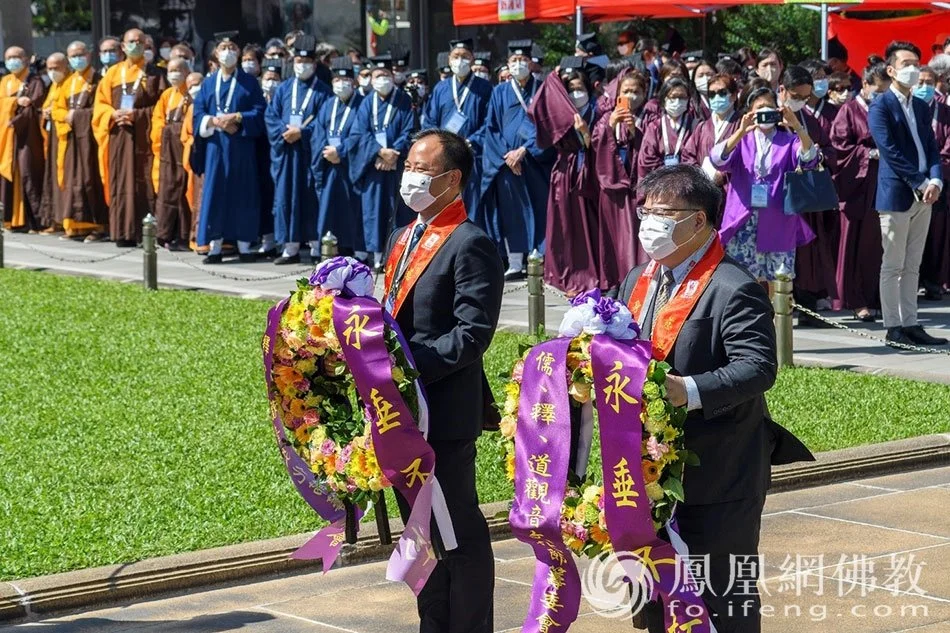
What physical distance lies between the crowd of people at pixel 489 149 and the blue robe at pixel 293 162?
0.07 feet

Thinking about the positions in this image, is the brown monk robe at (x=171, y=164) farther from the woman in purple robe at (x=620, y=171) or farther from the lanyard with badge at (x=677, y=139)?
the lanyard with badge at (x=677, y=139)

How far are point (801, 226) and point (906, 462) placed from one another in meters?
3.67

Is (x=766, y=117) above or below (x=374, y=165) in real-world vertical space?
above

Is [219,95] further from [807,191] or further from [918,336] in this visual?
[918,336]

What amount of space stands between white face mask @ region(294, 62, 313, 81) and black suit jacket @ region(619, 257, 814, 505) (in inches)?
507

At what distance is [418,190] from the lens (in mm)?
5375

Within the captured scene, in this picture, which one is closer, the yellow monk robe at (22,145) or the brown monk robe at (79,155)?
the brown monk robe at (79,155)

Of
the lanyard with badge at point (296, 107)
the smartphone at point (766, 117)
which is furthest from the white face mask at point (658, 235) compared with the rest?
the lanyard with badge at point (296, 107)

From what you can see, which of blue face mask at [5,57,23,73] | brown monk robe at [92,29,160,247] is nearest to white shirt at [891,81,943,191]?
brown monk robe at [92,29,160,247]

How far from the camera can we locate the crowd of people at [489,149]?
12266mm

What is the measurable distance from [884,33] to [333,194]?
7961mm

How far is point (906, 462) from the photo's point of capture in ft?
28.9

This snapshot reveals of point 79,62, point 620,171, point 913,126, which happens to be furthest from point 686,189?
point 79,62

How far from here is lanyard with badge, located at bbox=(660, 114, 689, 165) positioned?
13.0 metres
